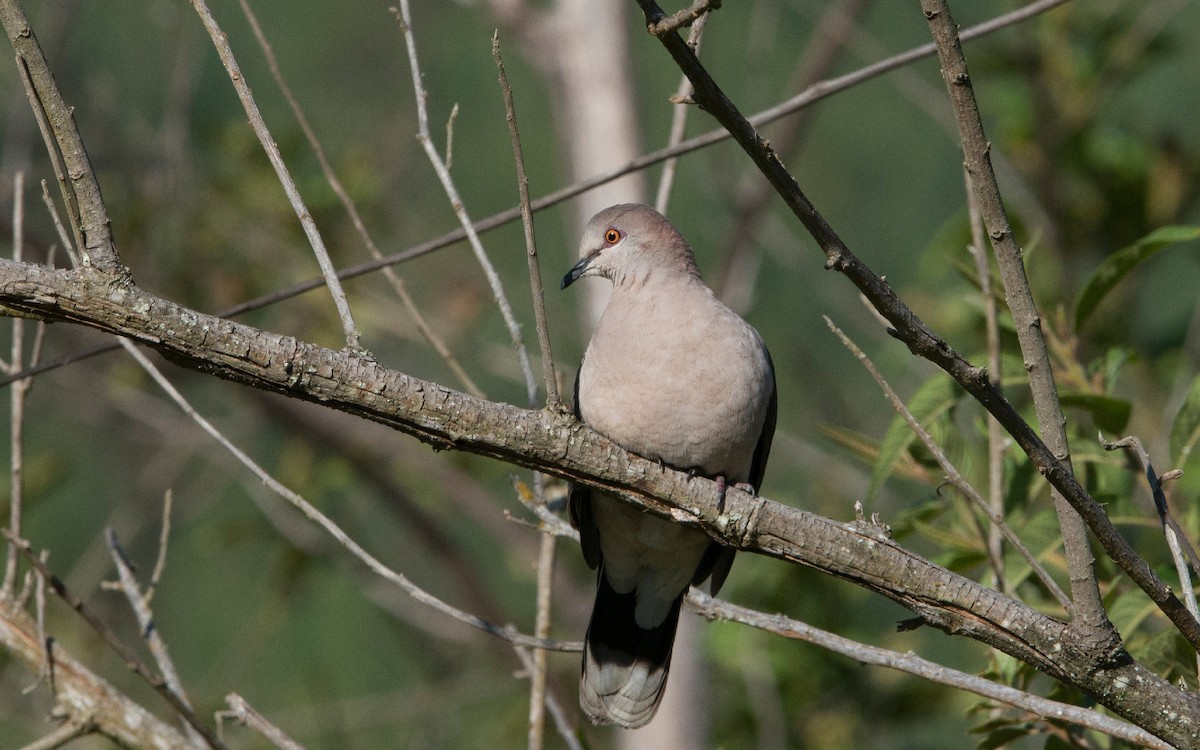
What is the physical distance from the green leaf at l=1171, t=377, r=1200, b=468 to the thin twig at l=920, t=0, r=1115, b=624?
3.24 feet

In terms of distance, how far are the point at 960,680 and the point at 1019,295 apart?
0.90 metres

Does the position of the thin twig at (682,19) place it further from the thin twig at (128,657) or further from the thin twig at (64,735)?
the thin twig at (64,735)

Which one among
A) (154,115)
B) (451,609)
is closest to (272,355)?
(451,609)

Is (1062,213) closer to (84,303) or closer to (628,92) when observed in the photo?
(628,92)

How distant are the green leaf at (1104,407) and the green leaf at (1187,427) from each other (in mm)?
132

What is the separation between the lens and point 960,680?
252 centimetres

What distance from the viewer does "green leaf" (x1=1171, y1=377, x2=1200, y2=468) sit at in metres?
3.14

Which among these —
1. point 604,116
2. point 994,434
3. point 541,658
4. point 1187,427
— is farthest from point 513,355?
point 1187,427

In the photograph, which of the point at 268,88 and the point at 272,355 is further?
the point at 268,88

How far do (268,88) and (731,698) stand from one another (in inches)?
576

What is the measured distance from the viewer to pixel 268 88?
1791 cm

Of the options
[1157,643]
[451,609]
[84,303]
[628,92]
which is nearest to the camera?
[84,303]

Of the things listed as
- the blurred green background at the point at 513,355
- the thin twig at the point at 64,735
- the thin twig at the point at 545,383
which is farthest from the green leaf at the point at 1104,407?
the thin twig at the point at 64,735

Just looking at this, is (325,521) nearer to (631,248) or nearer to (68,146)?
(68,146)
